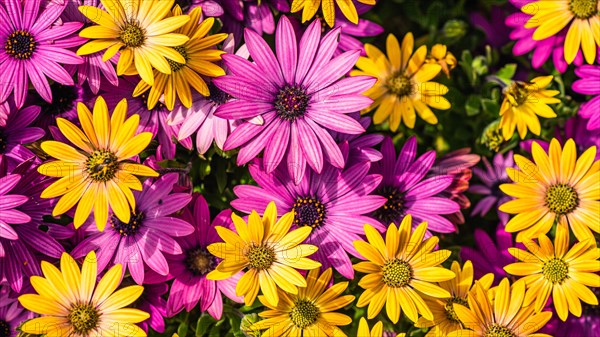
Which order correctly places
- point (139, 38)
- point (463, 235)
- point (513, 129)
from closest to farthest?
point (139, 38) < point (513, 129) < point (463, 235)

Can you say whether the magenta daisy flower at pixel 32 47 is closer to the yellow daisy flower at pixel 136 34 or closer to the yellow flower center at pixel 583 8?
the yellow daisy flower at pixel 136 34

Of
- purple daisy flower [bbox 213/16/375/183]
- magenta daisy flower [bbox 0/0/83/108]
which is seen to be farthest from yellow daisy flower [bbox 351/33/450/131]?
magenta daisy flower [bbox 0/0/83/108]

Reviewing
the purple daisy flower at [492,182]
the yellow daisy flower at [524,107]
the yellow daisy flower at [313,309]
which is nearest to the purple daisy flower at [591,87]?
the yellow daisy flower at [524,107]

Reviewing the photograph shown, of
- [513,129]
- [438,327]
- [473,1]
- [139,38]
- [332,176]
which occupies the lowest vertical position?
[438,327]

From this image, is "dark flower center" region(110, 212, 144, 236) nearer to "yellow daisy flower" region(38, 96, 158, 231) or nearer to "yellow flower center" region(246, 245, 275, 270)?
"yellow daisy flower" region(38, 96, 158, 231)

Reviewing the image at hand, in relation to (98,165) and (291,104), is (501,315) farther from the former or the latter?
(98,165)

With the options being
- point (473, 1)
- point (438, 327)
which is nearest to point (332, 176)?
point (438, 327)

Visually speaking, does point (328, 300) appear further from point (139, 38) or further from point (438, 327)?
point (139, 38)
